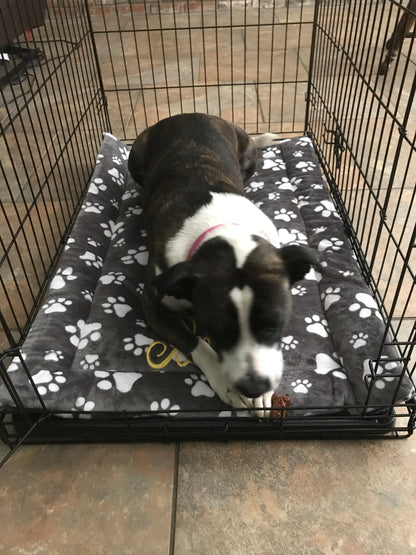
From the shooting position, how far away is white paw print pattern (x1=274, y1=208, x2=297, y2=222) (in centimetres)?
283

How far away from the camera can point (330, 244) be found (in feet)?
8.50

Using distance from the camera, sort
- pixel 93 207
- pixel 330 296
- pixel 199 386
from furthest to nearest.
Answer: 1. pixel 93 207
2. pixel 330 296
3. pixel 199 386

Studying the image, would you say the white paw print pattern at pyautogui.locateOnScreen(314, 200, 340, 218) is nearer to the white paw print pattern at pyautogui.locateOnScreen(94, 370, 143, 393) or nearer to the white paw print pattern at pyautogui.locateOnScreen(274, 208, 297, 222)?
the white paw print pattern at pyautogui.locateOnScreen(274, 208, 297, 222)

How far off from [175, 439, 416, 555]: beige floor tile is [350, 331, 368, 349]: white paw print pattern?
38cm

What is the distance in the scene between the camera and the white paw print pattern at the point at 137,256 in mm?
2611

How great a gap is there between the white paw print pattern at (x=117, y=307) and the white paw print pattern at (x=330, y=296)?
35.5 inches

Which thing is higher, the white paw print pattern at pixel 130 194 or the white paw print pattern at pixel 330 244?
the white paw print pattern at pixel 330 244

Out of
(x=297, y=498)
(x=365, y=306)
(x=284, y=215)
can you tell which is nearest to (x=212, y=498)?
(x=297, y=498)

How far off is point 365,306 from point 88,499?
53.0 inches

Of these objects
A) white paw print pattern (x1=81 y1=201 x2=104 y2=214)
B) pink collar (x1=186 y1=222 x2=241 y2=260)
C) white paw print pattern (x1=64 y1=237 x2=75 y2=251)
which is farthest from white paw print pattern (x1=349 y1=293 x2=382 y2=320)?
white paw print pattern (x1=81 y1=201 x2=104 y2=214)

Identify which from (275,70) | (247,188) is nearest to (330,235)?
(247,188)

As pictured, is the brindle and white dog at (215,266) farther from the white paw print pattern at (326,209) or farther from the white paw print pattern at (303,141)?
the white paw print pattern at (303,141)

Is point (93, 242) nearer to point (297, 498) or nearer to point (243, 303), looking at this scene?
point (243, 303)

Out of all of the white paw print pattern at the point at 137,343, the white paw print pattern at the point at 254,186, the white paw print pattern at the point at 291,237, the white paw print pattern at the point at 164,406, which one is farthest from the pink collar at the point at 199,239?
the white paw print pattern at the point at 254,186
